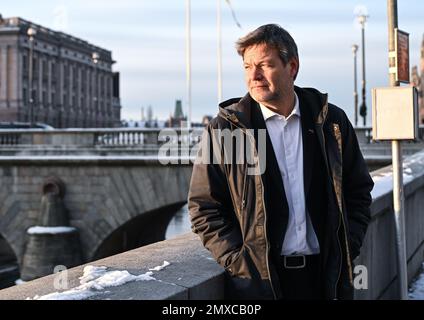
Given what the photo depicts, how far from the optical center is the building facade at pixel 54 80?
8181cm

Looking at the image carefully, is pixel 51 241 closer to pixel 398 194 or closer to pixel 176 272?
pixel 398 194

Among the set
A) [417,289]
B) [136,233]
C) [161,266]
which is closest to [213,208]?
[161,266]

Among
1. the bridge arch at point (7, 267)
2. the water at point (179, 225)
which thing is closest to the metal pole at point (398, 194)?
the bridge arch at point (7, 267)

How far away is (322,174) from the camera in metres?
3.13

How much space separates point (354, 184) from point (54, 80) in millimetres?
94205

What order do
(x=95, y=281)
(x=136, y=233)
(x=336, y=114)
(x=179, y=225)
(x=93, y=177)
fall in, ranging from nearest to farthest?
(x=95, y=281), (x=336, y=114), (x=93, y=177), (x=136, y=233), (x=179, y=225)

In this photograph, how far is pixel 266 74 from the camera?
121 inches

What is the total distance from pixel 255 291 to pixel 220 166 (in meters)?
0.61

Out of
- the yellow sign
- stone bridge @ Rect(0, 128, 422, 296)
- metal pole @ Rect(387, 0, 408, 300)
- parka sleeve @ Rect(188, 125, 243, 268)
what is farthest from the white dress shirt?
stone bridge @ Rect(0, 128, 422, 296)

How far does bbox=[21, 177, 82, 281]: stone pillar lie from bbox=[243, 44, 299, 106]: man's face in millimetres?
18567

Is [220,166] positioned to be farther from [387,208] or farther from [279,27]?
[387,208]

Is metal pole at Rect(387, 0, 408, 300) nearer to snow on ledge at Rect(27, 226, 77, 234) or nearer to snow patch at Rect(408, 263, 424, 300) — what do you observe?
snow patch at Rect(408, 263, 424, 300)

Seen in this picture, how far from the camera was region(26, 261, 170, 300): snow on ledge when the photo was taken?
2.58m
